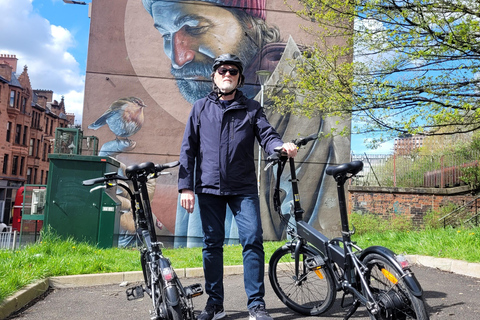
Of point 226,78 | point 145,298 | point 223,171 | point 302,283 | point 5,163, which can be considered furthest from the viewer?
point 5,163

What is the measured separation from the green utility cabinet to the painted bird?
290 inches

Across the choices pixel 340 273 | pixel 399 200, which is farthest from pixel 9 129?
pixel 340 273

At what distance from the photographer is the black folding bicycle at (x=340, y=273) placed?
8.89 feet

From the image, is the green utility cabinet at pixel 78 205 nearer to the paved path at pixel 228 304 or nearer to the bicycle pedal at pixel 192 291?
the paved path at pixel 228 304

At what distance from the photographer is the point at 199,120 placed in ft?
11.8

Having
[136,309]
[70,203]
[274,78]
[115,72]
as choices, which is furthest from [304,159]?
[136,309]

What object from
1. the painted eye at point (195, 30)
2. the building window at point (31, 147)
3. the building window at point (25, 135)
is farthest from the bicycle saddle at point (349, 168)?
the building window at point (31, 147)

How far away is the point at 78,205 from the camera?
28.0 feet

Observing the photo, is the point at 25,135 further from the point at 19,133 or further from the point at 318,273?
the point at 318,273

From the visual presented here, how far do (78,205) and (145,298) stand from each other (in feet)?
14.3

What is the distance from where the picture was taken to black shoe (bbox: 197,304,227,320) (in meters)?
3.39

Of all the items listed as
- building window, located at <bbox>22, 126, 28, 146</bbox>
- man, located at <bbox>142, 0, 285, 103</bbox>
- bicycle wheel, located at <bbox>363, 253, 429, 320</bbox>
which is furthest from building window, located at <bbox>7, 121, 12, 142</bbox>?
bicycle wheel, located at <bbox>363, 253, 429, 320</bbox>

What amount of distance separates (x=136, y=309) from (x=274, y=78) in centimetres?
1347

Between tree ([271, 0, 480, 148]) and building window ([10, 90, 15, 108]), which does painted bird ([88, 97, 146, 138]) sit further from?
building window ([10, 90, 15, 108])
